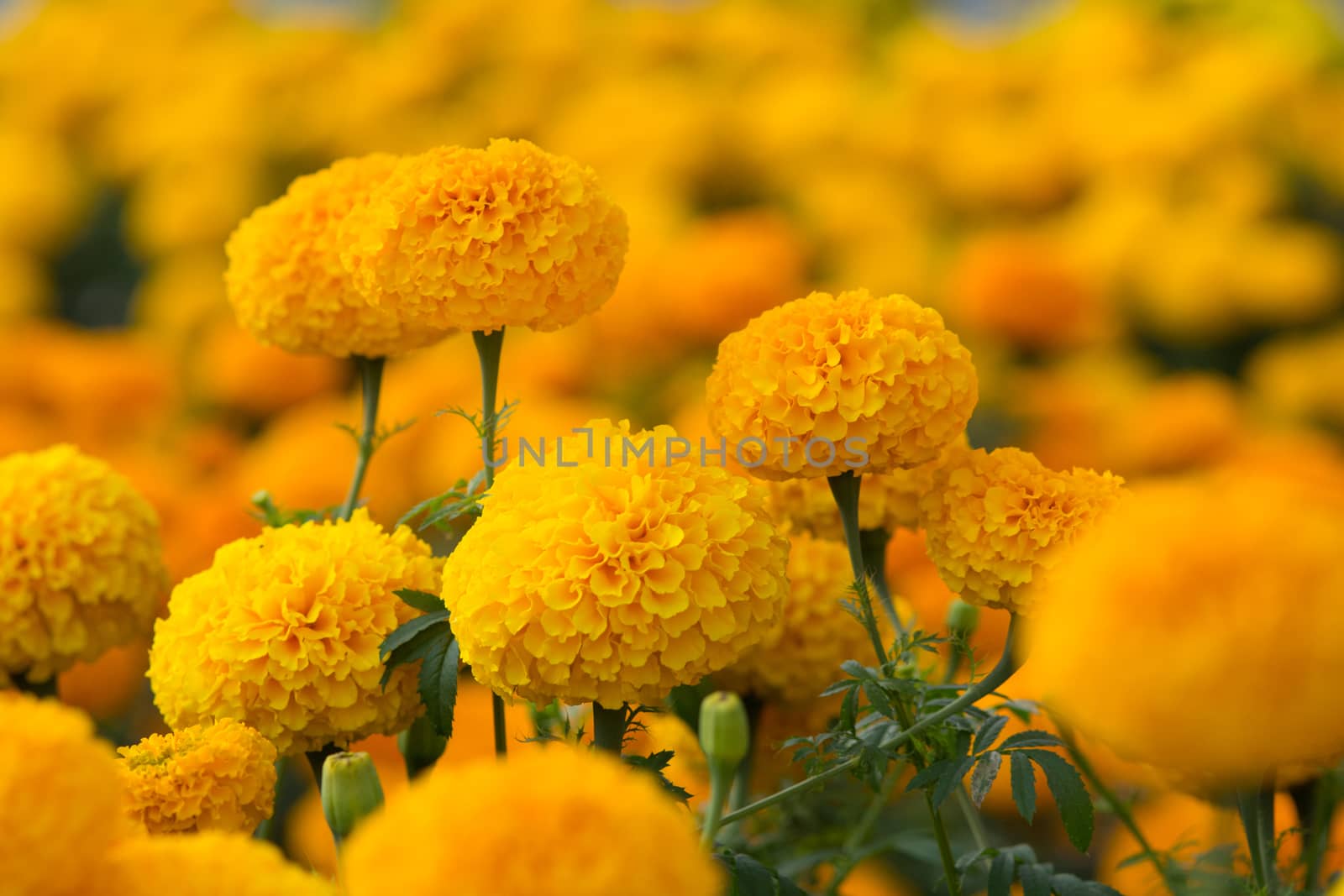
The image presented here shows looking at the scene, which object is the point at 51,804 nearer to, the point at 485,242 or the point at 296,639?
the point at 296,639

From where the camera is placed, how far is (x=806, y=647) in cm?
112

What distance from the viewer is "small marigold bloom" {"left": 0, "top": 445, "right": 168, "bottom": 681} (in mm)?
1087

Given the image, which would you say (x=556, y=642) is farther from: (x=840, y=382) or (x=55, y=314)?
(x=55, y=314)

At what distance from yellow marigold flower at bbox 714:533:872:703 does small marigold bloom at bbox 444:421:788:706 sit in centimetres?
26

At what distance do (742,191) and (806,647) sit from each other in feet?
8.16

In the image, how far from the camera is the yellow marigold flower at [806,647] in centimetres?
112

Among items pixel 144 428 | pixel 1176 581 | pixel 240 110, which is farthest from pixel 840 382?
pixel 240 110

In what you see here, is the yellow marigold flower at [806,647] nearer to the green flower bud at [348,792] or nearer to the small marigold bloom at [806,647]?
the small marigold bloom at [806,647]

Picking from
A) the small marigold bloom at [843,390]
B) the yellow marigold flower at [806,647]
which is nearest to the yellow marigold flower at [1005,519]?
the small marigold bloom at [843,390]

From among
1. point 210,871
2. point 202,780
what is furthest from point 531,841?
point 202,780

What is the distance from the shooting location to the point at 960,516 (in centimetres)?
91

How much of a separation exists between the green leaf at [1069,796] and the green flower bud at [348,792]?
40 centimetres

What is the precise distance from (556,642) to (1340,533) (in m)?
0.41

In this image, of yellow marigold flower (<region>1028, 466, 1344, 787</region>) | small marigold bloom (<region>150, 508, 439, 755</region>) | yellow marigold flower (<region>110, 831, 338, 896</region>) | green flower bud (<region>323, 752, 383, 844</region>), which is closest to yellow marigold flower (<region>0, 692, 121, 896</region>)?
yellow marigold flower (<region>110, 831, 338, 896</region>)
